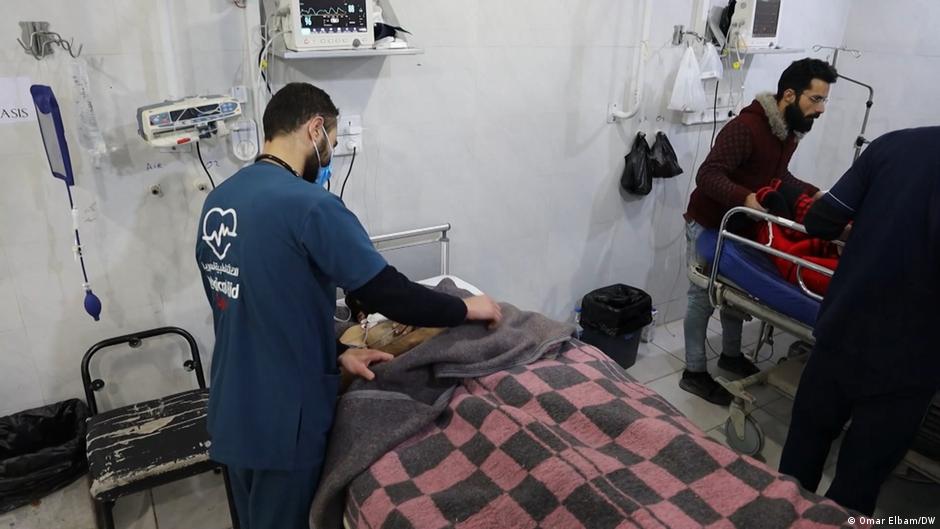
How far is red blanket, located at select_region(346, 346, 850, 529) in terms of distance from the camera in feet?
4.46

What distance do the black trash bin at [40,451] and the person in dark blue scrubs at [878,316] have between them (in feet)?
8.58

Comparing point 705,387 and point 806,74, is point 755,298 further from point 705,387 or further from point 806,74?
point 806,74

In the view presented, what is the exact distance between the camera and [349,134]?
2.55 meters

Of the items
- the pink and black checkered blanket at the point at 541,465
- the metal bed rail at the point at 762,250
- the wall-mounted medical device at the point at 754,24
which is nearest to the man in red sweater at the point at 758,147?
the metal bed rail at the point at 762,250

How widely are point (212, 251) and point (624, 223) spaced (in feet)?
8.45

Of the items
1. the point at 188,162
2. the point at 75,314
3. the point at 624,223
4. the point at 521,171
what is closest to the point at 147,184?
the point at 188,162

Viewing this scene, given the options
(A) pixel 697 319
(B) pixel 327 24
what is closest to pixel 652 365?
(A) pixel 697 319

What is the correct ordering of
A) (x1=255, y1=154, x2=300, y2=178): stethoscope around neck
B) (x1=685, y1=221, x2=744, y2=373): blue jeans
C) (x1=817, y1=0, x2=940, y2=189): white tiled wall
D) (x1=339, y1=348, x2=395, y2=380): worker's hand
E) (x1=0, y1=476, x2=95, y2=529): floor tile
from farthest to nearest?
(x1=817, y1=0, x2=940, y2=189): white tiled wall
(x1=685, y1=221, x2=744, y2=373): blue jeans
(x1=0, y1=476, x2=95, y2=529): floor tile
(x1=339, y1=348, x2=395, y2=380): worker's hand
(x1=255, y1=154, x2=300, y2=178): stethoscope around neck

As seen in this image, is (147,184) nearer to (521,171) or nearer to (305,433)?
(305,433)

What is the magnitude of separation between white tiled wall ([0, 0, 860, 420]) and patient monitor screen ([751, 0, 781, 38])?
33 centimetres

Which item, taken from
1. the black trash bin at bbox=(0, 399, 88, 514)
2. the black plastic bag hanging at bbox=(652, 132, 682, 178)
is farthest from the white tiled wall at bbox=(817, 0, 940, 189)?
the black trash bin at bbox=(0, 399, 88, 514)

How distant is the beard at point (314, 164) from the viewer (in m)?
1.67

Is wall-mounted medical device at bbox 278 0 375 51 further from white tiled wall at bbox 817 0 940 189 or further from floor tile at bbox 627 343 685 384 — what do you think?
white tiled wall at bbox 817 0 940 189

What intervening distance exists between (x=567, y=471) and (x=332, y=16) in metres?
1.65
